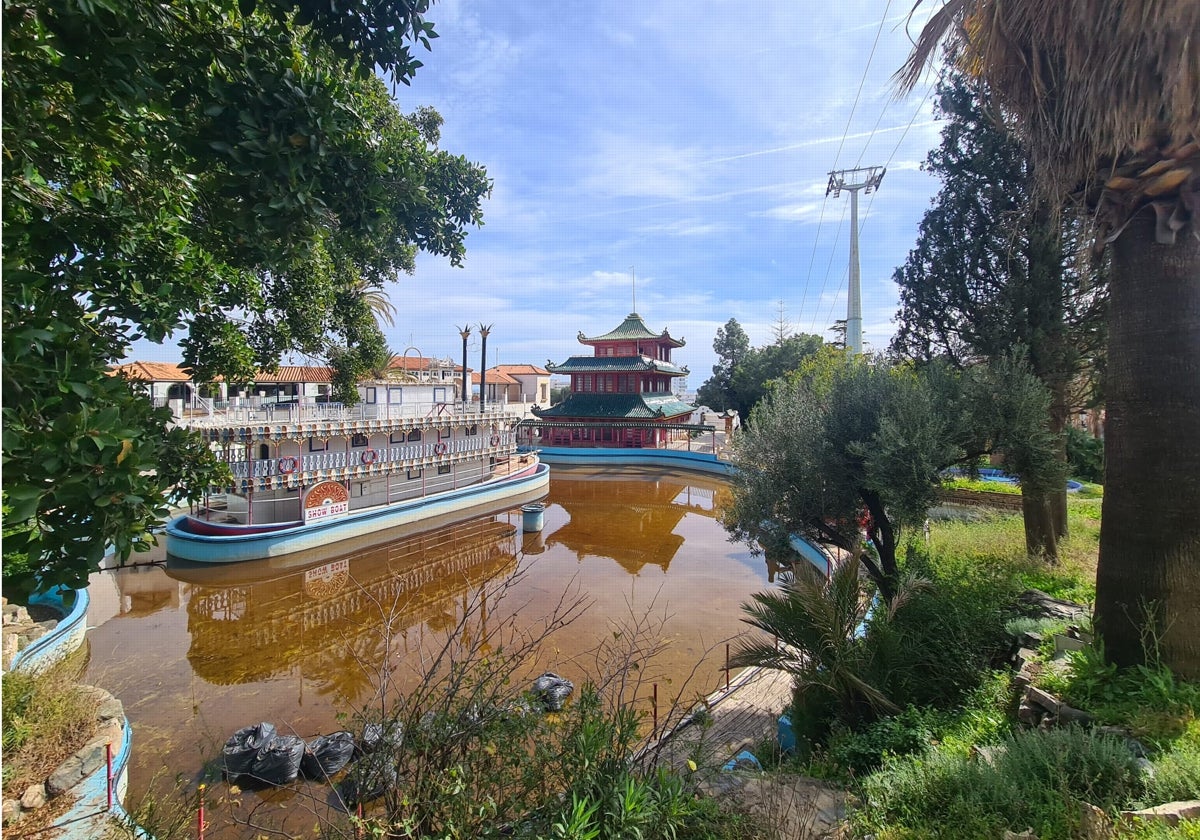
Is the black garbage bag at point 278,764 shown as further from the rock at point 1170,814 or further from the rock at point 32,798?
the rock at point 1170,814

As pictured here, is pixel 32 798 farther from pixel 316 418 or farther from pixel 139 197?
pixel 316 418

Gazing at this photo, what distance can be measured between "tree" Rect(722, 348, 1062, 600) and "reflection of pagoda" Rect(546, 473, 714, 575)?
689 centimetres

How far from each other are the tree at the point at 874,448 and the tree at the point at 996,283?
2.25m

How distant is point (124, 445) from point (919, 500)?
325 inches

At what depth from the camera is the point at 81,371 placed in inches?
102

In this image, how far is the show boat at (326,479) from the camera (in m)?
15.9

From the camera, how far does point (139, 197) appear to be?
432 centimetres

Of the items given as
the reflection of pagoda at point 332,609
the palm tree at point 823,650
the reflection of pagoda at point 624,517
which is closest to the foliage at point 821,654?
the palm tree at point 823,650

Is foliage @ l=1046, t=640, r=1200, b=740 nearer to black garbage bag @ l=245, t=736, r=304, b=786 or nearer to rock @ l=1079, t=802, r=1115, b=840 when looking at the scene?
rock @ l=1079, t=802, r=1115, b=840

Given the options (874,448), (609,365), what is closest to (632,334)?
(609,365)

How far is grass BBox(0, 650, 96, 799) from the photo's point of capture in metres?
5.24

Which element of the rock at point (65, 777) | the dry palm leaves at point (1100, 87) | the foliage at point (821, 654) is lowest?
the rock at point (65, 777)

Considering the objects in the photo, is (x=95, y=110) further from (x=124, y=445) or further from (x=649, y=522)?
(x=649, y=522)

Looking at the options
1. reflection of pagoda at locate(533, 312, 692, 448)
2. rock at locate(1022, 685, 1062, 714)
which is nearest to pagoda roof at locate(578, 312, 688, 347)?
reflection of pagoda at locate(533, 312, 692, 448)
